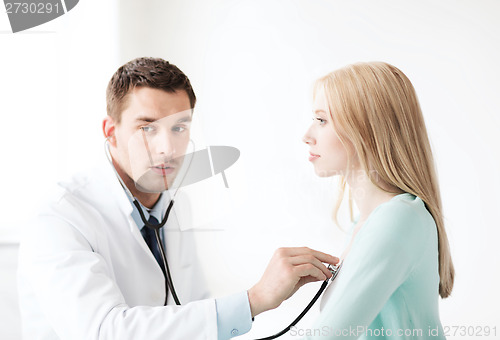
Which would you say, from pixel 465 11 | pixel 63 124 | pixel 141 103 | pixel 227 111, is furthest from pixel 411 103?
pixel 63 124

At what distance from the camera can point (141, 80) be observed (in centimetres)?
116

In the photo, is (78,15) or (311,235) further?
(78,15)

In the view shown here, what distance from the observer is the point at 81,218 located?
104 centimetres

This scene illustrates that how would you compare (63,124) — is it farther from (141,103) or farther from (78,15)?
(141,103)

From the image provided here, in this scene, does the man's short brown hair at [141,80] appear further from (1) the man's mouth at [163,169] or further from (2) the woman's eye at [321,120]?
(2) the woman's eye at [321,120]

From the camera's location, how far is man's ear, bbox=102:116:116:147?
1.21 metres

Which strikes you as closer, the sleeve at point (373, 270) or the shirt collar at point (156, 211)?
the sleeve at point (373, 270)

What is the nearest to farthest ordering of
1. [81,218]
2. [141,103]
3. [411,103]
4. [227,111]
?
1. [411,103]
2. [81,218]
3. [141,103]
4. [227,111]

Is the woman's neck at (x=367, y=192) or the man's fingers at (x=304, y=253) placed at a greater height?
the woman's neck at (x=367, y=192)

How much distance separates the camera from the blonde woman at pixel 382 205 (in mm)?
763

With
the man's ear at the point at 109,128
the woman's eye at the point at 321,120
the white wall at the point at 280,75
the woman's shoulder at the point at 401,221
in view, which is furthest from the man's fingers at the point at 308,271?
the white wall at the point at 280,75

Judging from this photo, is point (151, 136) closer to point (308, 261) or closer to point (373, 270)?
point (308, 261)

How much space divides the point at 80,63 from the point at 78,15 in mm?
187

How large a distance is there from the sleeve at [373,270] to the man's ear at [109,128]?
679 millimetres
